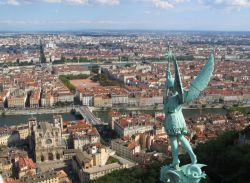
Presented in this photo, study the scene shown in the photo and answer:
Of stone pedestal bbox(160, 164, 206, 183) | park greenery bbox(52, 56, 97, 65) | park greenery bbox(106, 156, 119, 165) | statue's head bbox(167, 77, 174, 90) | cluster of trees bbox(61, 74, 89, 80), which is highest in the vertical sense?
statue's head bbox(167, 77, 174, 90)

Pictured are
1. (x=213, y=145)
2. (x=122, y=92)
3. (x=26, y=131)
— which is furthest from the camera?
(x=122, y=92)

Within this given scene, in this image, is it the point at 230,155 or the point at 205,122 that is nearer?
the point at 230,155

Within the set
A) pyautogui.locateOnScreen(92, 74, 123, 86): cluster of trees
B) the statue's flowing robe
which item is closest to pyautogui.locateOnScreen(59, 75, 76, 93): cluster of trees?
pyautogui.locateOnScreen(92, 74, 123, 86): cluster of trees

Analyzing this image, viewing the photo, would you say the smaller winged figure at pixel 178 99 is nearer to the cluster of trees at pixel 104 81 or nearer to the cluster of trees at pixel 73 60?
the cluster of trees at pixel 104 81

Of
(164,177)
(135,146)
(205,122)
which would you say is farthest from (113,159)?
(164,177)

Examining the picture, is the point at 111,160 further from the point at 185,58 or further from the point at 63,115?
the point at 185,58

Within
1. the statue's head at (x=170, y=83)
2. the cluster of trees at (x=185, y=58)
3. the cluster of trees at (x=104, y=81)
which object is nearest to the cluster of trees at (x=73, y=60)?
the cluster of trees at (x=185, y=58)

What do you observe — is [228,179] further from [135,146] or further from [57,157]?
[57,157]

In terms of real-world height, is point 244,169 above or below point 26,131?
above

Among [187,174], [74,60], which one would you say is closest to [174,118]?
[187,174]

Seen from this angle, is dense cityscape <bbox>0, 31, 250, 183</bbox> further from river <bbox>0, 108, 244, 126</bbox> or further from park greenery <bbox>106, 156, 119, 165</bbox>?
river <bbox>0, 108, 244, 126</bbox>

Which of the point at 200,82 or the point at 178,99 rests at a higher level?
the point at 200,82
